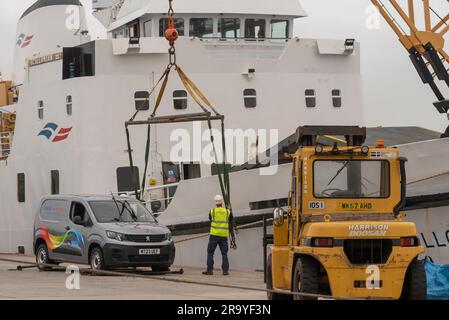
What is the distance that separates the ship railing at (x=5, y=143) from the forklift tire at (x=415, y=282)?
19113mm

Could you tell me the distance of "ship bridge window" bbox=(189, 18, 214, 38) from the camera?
83.1 feet

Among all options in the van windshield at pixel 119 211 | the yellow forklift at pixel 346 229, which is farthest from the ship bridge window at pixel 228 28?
the yellow forklift at pixel 346 229

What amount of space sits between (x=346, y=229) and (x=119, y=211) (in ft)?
26.9

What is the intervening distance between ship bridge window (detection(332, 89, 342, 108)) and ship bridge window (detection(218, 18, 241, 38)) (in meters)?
2.48

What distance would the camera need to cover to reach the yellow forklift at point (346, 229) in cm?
1155

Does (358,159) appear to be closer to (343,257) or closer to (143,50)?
(343,257)

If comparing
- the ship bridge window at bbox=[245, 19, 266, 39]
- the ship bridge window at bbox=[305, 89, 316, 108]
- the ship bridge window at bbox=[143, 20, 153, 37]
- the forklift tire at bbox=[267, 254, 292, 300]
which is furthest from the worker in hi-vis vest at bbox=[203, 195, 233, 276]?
the ship bridge window at bbox=[143, 20, 153, 37]

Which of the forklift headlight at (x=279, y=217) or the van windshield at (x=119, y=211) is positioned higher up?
the forklift headlight at (x=279, y=217)

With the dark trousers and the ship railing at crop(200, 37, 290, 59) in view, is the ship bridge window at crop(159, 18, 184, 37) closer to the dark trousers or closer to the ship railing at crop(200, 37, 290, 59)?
the ship railing at crop(200, 37, 290, 59)

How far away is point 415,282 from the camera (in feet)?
38.0

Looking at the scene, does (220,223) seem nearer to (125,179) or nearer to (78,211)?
(78,211)

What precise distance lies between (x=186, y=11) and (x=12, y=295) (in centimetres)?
1256

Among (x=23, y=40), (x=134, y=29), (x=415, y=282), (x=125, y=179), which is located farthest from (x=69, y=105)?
(x=415, y=282)

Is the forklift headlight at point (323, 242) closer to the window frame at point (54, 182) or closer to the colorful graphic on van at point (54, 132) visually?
the colorful graphic on van at point (54, 132)
